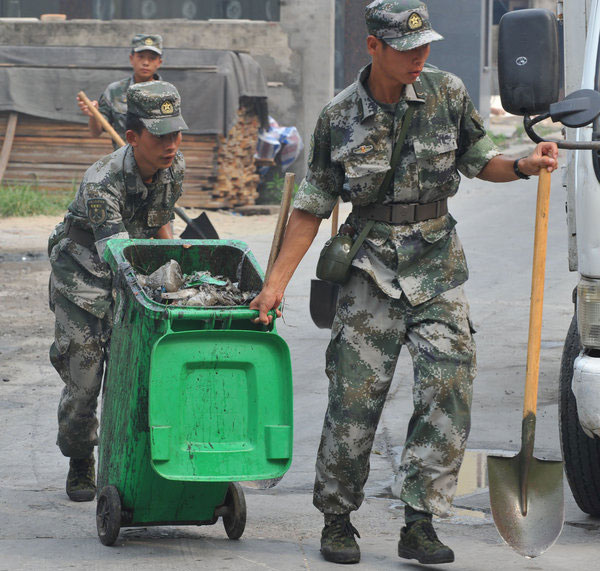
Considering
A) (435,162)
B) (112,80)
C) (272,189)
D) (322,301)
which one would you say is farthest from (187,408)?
(272,189)

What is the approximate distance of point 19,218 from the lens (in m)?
14.7

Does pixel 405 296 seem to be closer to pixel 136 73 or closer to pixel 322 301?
pixel 322 301

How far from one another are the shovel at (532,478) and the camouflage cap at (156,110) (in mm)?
1415

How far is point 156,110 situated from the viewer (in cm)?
464

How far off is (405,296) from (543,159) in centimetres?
62

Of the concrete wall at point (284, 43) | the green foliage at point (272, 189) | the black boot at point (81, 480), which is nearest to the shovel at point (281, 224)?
the black boot at point (81, 480)

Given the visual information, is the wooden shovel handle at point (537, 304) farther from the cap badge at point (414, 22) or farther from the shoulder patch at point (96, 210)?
the shoulder patch at point (96, 210)

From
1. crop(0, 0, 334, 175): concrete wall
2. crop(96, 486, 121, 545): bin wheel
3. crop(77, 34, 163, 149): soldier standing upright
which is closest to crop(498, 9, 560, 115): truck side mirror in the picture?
crop(96, 486, 121, 545): bin wheel

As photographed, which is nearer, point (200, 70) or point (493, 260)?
point (493, 260)

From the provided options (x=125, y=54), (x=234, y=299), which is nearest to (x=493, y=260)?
(x=125, y=54)

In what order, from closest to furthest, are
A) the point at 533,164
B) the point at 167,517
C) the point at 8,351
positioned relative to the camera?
the point at 533,164 → the point at 167,517 → the point at 8,351

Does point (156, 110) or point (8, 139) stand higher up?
point (156, 110)

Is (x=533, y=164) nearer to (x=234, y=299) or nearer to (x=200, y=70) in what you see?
(x=234, y=299)

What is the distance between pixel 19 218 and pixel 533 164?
452 inches
